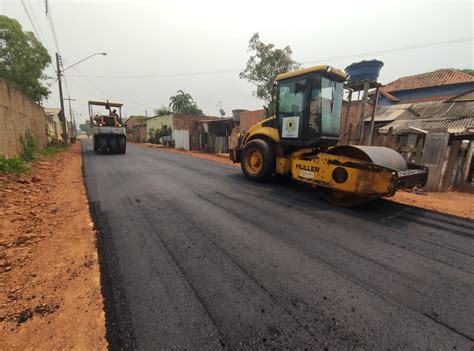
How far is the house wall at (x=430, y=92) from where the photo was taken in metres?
22.4

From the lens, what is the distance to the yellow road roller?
4180mm

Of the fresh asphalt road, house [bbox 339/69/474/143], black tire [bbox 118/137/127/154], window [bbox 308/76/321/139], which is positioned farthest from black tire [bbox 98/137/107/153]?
house [bbox 339/69/474/143]

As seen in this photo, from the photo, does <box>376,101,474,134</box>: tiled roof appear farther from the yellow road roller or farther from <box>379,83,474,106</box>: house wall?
<box>379,83,474,106</box>: house wall

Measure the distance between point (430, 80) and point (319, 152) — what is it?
95.9 ft

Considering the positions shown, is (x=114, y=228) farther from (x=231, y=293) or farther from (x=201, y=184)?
(x=201, y=184)

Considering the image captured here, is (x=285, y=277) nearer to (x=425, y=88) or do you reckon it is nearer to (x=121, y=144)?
(x=121, y=144)

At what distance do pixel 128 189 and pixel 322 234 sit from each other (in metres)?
4.90

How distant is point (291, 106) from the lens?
18.9 ft

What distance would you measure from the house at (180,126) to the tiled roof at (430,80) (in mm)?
23261

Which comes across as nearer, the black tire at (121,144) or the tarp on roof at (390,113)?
the black tire at (121,144)

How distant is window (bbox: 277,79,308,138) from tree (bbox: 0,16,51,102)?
94.5 ft

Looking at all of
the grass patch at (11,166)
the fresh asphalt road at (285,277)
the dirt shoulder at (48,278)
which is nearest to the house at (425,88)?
the fresh asphalt road at (285,277)

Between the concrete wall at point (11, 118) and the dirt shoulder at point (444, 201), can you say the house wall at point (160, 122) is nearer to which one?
the concrete wall at point (11, 118)

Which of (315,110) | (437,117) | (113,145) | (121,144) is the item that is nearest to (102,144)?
(113,145)
